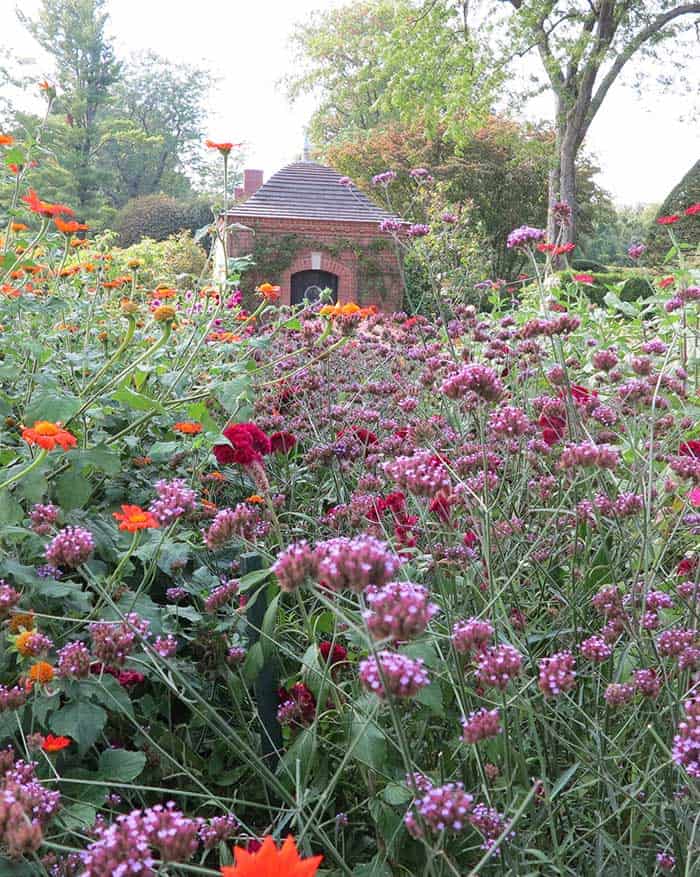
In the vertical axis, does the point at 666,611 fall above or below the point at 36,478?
below

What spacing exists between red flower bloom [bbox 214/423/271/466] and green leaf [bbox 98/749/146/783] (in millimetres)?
615

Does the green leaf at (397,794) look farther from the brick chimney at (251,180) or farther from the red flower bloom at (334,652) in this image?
the brick chimney at (251,180)

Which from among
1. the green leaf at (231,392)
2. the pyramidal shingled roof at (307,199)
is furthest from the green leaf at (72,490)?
the pyramidal shingled roof at (307,199)

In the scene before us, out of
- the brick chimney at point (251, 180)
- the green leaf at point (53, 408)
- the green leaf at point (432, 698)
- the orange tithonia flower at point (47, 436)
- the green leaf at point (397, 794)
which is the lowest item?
the green leaf at point (397, 794)

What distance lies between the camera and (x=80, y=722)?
1.34 meters

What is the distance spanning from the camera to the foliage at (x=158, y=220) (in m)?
32.8

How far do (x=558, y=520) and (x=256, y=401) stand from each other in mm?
1383

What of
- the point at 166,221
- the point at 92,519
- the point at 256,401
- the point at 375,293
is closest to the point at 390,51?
the point at 375,293

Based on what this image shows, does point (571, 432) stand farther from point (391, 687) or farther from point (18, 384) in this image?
point (18, 384)

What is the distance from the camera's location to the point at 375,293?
2119cm

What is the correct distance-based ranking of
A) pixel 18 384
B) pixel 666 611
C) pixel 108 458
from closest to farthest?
pixel 108 458 → pixel 666 611 → pixel 18 384

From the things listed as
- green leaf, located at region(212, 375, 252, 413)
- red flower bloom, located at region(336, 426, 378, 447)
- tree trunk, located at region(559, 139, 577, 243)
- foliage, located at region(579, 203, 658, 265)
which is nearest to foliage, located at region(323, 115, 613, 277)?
tree trunk, located at region(559, 139, 577, 243)

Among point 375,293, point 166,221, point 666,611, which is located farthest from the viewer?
point 166,221

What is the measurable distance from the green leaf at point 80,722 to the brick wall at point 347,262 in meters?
19.6
